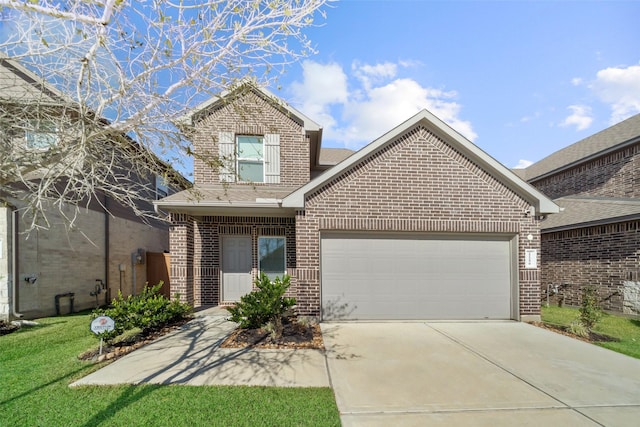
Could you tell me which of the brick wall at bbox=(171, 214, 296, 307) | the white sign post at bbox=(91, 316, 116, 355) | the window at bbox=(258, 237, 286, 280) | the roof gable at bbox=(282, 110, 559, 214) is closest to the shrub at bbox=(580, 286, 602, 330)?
the roof gable at bbox=(282, 110, 559, 214)

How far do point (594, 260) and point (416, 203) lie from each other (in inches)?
275

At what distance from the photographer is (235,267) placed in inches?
370

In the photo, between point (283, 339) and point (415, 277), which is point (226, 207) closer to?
point (283, 339)

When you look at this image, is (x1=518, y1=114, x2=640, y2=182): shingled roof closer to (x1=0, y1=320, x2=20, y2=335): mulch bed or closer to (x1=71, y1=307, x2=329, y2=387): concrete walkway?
(x1=71, y1=307, x2=329, y2=387): concrete walkway

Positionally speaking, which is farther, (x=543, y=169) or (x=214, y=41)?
(x=543, y=169)

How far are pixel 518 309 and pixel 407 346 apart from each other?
13.1ft

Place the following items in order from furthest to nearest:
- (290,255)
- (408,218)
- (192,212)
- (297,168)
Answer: (297,168) < (290,255) < (192,212) < (408,218)

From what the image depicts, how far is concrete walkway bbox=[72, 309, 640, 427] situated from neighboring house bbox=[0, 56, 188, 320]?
9.60 ft

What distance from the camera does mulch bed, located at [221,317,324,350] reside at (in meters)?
5.66

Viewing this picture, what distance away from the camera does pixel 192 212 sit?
8.51 meters

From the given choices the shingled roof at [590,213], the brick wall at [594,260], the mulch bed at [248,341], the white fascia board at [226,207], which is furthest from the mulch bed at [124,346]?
the brick wall at [594,260]

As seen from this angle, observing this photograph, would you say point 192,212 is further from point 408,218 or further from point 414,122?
point 414,122

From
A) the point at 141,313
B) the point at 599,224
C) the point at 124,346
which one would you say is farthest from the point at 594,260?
the point at 124,346

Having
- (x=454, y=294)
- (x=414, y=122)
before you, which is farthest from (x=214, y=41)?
(x=454, y=294)
